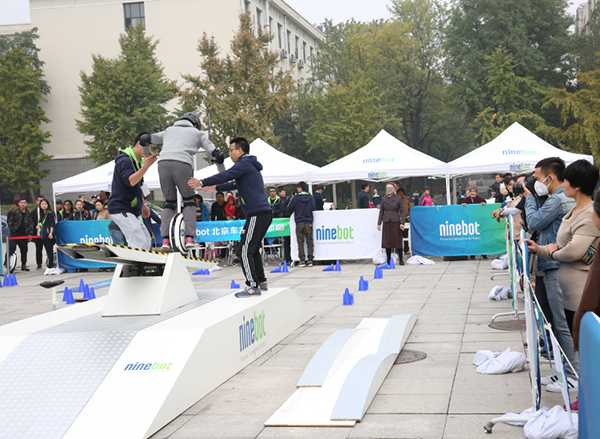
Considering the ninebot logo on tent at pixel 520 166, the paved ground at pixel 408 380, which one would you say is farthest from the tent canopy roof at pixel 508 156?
the paved ground at pixel 408 380

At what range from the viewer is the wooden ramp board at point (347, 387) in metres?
4.65

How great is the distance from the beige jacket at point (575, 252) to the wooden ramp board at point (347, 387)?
173cm

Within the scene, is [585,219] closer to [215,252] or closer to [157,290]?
[157,290]

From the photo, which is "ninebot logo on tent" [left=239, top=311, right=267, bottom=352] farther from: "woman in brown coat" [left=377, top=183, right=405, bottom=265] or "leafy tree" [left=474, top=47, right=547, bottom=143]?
"leafy tree" [left=474, top=47, right=547, bottom=143]

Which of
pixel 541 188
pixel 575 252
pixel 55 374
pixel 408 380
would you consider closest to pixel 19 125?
pixel 55 374

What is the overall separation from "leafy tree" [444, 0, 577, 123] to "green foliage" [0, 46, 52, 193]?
1172 inches

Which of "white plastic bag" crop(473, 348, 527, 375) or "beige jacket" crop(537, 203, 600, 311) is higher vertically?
"beige jacket" crop(537, 203, 600, 311)

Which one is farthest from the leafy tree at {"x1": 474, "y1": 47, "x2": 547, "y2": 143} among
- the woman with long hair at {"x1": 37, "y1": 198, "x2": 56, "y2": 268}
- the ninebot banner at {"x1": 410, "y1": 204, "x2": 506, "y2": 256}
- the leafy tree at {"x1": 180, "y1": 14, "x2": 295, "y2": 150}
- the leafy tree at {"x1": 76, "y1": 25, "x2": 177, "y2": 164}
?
the woman with long hair at {"x1": 37, "y1": 198, "x2": 56, "y2": 268}

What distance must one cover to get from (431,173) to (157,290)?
13.4m

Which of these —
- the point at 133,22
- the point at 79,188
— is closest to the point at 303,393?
the point at 79,188

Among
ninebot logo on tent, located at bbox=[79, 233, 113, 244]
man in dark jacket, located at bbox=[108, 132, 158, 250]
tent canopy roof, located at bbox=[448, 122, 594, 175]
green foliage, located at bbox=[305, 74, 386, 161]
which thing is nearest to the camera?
man in dark jacket, located at bbox=[108, 132, 158, 250]

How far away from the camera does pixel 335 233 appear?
1694 cm

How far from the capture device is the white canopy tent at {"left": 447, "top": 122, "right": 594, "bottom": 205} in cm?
1841

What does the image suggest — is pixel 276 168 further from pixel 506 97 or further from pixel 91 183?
pixel 506 97
